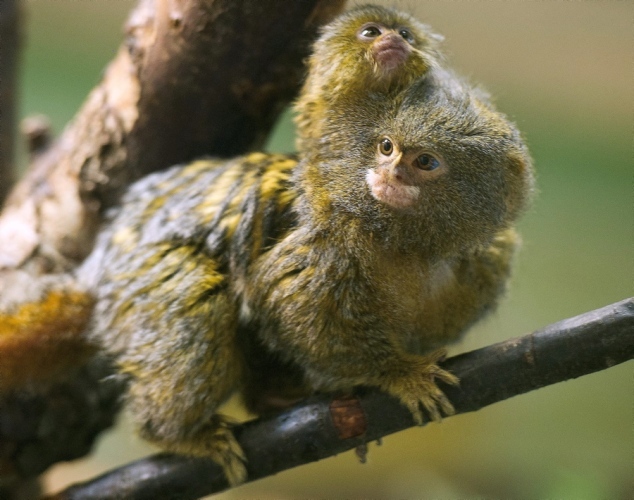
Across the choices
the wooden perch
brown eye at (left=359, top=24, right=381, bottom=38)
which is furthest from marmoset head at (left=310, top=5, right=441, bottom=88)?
the wooden perch

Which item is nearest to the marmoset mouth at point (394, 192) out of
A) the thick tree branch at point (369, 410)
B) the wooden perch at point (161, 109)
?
the thick tree branch at point (369, 410)

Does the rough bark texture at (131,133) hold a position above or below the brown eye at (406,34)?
below

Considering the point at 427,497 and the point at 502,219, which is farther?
the point at 427,497

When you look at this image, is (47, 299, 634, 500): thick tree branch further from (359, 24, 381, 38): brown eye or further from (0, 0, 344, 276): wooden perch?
(0, 0, 344, 276): wooden perch

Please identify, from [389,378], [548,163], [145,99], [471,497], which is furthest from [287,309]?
[548,163]

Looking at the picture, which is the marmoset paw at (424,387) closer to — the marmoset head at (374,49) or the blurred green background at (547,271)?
the marmoset head at (374,49)

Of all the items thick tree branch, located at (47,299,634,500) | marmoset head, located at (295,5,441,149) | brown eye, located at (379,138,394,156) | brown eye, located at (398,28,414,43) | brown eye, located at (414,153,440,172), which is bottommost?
thick tree branch, located at (47,299,634,500)

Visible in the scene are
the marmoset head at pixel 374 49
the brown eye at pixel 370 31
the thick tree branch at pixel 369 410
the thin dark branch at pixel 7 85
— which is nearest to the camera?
the thick tree branch at pixel 369 410

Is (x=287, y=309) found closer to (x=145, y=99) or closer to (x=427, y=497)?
(x=145, y=99)
